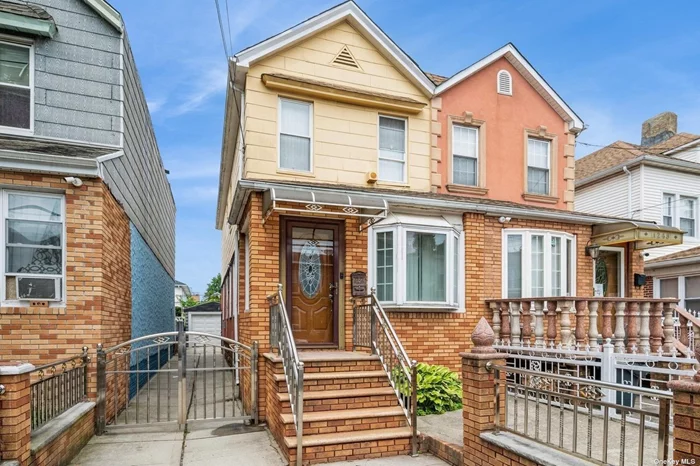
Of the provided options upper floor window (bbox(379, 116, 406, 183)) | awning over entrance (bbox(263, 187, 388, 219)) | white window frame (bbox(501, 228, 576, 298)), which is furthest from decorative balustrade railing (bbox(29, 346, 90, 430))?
white window frame (bbox(501, 228, 576, 298))

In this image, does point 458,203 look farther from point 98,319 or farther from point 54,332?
point 54,332

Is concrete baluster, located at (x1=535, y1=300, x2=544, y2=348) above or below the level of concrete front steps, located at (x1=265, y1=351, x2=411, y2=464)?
above

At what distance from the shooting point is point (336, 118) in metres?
9.03

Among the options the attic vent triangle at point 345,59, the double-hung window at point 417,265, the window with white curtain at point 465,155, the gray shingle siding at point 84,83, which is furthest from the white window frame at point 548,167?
the gray shingle siding at point 84,83

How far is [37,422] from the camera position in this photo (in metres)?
4.99

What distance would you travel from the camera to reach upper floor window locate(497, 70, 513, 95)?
10648 millimetres

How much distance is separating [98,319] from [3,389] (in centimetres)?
281

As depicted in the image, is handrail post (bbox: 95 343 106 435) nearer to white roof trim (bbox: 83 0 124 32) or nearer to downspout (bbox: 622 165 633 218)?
white roof trim (bbox: 83 0 124 32)

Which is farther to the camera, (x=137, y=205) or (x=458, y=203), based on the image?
(x=137, y=205)

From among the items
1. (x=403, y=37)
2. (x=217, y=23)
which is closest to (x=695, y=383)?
(x=217, y=23)

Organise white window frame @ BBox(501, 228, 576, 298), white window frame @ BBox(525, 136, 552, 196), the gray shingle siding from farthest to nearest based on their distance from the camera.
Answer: white window frame @ BBox(525, 136, 552, 196) → white window frame @ BBox(501, 228, 576, 298) → the gray shingle siding

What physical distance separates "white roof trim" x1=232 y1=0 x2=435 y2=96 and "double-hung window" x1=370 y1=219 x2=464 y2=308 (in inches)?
128

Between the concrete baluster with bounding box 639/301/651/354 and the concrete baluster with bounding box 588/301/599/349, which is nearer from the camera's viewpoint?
the concrete baluster with bounding box 588/301/599/349

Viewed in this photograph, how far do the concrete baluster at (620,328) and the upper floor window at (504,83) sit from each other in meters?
5.38
